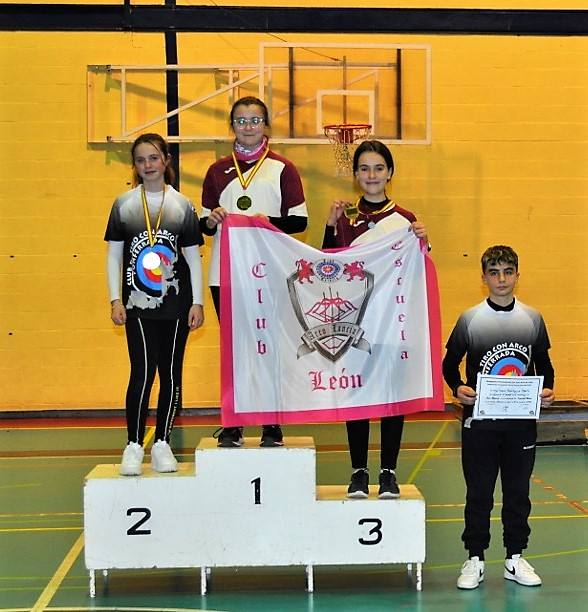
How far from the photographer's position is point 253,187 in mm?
4957

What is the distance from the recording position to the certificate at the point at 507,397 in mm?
4434

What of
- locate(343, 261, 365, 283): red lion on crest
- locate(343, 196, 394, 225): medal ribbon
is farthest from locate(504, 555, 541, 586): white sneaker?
locate(343, 196, 394, 225): medal ribbon

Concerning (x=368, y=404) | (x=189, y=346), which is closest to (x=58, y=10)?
(x=189, y=346)

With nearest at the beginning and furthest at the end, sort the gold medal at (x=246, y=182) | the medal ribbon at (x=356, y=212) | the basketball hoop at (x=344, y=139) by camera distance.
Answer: the medal ribbon at (x=356, y=212) → the gold medal at (x=246, y=182) → the basketball hoop at (x=344, y=139)

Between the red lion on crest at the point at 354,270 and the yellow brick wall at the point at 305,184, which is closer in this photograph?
the red lion on crest at the point at 354,270

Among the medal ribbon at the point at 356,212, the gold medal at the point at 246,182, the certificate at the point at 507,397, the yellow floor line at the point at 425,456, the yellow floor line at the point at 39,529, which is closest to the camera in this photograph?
the certificate at the point at 507,397

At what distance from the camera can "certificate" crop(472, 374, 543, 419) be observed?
4434 millimetres

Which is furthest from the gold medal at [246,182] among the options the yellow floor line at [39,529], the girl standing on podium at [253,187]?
the yellow floor line at [39,529]

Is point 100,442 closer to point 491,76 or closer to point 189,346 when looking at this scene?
point 189,346

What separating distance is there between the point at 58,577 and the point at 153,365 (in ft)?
3.54

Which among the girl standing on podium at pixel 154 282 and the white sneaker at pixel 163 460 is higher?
the girl standing on podium at pixel 154 282

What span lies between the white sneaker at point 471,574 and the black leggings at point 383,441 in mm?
528

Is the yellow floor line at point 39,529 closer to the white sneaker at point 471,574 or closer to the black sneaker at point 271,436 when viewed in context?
the black sneaker at point 271,436

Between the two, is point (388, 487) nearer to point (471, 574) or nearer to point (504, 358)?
point (471, 574)
